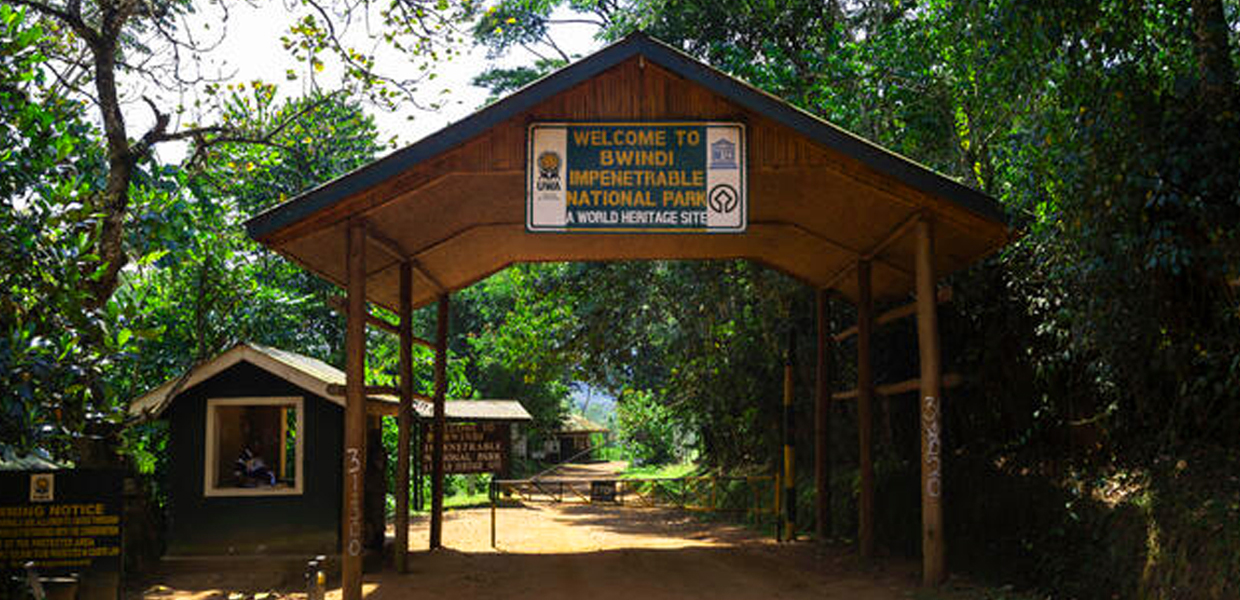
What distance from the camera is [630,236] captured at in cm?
1180

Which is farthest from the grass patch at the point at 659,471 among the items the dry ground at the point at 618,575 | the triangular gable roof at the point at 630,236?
the triangular gable roof at the point at 630,236

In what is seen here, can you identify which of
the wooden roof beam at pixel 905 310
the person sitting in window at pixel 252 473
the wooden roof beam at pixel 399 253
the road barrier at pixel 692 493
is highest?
the wooden roof beam at pixel 399 253

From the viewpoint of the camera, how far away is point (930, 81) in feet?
46.5

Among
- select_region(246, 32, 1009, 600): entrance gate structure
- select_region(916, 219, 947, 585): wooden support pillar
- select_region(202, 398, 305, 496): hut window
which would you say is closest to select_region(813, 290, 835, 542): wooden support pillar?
select_region(246, 32, 1009, 600): entrance gate structure

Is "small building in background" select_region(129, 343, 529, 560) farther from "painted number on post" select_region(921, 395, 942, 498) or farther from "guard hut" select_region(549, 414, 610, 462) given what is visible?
"guard hut" select_region(549, 414, 610, 462)

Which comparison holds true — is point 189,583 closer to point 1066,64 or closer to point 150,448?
point 150,448

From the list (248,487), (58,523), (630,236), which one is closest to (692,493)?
(248,487)

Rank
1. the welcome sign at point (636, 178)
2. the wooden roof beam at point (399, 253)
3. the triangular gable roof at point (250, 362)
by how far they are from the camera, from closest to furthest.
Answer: the welcome sign at point (636, 178), the wooden roof beam at point (399, 253), the triangular gable roof at point (250, 362)

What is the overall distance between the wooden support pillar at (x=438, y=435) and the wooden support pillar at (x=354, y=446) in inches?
170

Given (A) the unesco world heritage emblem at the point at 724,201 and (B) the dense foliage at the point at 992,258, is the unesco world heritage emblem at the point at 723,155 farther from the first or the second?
(B) the dense foliage at the point at 992,258

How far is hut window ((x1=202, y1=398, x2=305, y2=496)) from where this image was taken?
12.9 meters

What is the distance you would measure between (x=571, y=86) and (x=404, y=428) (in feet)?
15.7

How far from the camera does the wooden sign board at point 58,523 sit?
7.86 metres

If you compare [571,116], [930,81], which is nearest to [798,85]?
[930,81]
